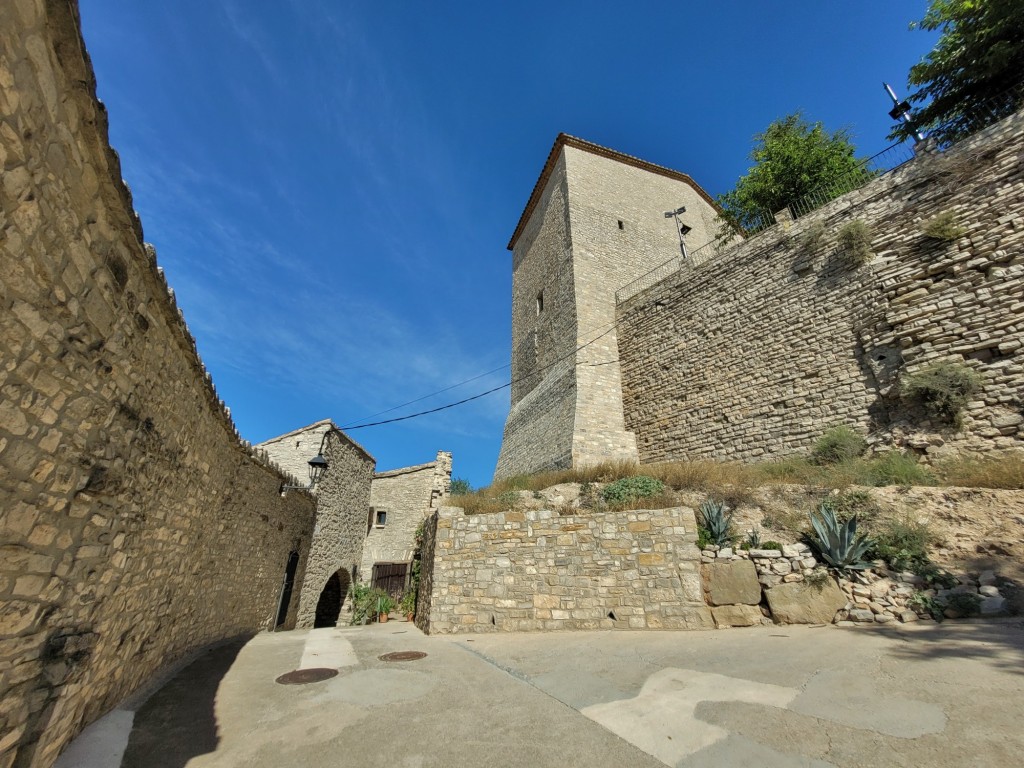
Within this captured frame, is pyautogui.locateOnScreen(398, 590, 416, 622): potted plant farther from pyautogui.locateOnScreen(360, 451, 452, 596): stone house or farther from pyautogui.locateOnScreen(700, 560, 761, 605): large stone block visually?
pyautogui.locateOnScreen(700, 560, 761, 605): large stone block

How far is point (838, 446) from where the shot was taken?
9.18 meters

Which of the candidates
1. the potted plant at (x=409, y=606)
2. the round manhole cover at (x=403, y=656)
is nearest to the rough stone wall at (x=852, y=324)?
the potted plant at (x=409, y=606)

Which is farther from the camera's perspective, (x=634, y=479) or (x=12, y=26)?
(x=634, y=479)

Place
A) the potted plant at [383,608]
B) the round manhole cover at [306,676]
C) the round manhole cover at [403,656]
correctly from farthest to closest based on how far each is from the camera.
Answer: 1. the potted plant at [383,608]
2. the round manhole cover at [403,656]
3. the round manhole cover at [306,676]

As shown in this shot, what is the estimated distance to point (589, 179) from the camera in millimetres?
20047

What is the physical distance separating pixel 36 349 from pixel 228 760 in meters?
2.88

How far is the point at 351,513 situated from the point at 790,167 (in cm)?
2165

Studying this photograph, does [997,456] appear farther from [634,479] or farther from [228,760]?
[228,760]

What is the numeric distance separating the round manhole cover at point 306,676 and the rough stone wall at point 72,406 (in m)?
1.33

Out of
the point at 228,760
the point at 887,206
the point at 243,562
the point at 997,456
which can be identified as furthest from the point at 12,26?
the point at 887,206

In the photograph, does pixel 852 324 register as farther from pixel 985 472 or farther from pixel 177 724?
pixel 177 724

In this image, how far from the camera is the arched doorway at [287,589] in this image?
10516 millimetres

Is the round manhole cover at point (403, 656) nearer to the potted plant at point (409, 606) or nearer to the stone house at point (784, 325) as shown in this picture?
the potted plant at point (409, 606)

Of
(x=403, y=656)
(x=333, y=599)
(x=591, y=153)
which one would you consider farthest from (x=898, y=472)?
(x=591, y=153)
